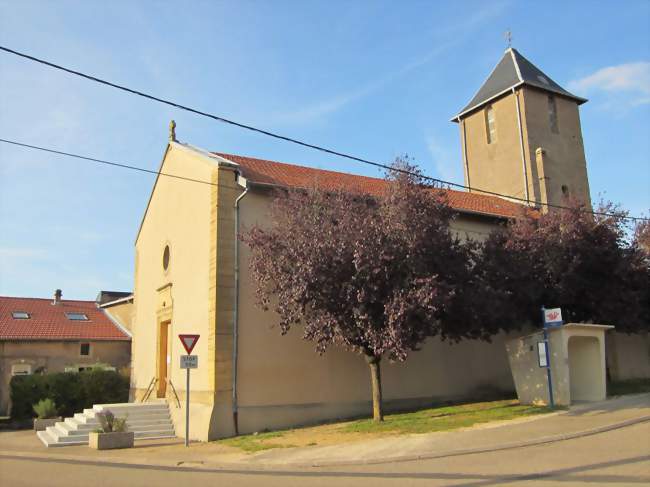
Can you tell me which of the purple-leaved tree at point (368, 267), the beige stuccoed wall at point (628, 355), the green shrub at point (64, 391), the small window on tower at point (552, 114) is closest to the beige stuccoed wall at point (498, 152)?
the small window on tower at point (552, 114)

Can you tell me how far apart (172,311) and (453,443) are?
38.1 ft

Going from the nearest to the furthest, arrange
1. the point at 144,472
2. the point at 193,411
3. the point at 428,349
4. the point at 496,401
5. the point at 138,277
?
1. the point at 144,472
2. the point at 193,411
3. the point at 496,401
4. the point at 428,349
5. the point at 138,277

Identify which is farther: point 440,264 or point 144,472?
point 440,264

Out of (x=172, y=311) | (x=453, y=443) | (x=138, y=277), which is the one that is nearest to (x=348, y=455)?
(x=453, y=443)

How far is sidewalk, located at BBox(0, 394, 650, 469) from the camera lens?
1066 cm

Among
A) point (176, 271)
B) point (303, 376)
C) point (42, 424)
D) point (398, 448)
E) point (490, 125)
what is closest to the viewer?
point (398, 448)

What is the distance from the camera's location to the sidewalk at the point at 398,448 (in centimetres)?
1066

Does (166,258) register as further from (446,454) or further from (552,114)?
(552,114)

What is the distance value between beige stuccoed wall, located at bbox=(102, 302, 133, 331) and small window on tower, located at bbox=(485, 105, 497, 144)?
2110 cm

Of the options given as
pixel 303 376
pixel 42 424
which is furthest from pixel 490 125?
pixel 42 424

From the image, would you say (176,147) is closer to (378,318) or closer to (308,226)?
(308,226)

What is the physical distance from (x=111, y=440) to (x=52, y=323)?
1874cm

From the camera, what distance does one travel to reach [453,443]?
36.2 feet

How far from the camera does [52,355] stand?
29172 millimetres
